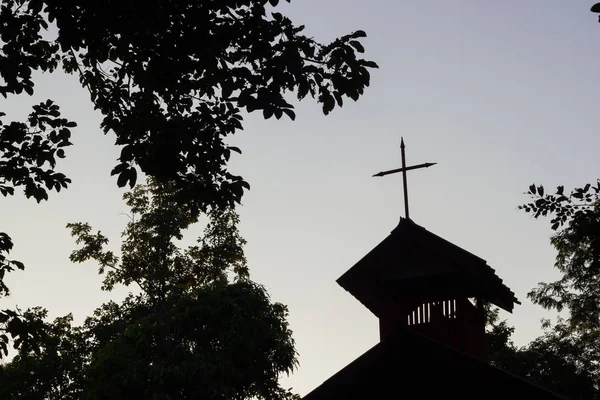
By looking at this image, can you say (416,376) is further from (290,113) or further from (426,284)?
(290,113)

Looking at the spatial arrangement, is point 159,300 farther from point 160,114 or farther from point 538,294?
point 160,114

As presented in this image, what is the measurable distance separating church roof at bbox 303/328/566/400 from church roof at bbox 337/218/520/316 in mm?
2938

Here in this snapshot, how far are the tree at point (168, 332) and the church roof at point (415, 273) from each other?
19026 millimetres

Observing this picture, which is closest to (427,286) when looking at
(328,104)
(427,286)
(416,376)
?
(427,286)

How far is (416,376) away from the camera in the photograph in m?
12.0

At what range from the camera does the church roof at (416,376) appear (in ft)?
37.4

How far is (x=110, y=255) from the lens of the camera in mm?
37750

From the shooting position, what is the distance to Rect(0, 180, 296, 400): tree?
108 feet

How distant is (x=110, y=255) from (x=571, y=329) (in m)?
25.3

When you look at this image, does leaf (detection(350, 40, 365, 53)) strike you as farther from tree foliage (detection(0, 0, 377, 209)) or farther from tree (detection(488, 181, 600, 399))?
Result: tree (detection(488, 181, 600, 399))

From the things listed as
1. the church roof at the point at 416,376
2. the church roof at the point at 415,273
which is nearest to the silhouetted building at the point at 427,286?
the church roof at the point at 415,273

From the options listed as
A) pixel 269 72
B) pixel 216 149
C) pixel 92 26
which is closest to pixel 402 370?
pixel 216 149

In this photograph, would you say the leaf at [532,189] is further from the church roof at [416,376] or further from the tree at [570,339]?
the tree at [570,339]

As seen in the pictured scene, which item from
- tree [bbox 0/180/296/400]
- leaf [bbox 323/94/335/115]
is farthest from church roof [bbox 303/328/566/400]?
tree [bbox 0/180/296/400]
